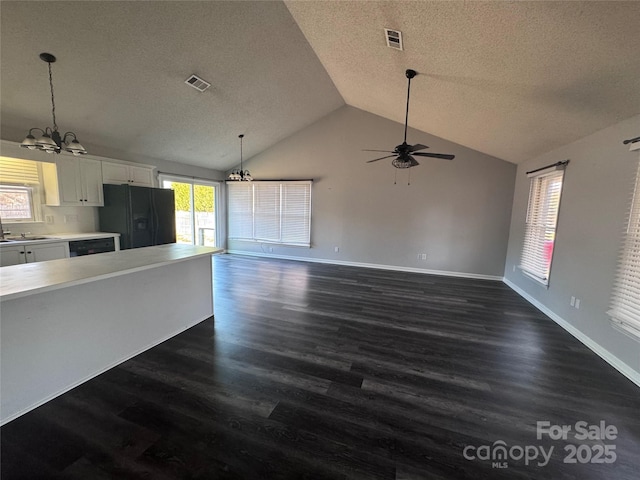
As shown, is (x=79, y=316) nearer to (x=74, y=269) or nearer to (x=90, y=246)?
(x=74, y=269)

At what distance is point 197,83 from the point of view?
3.78 metres

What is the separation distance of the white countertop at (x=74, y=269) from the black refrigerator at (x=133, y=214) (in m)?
1.99

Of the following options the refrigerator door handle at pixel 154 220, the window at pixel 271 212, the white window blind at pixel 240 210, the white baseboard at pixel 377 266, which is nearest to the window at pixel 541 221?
the white baseboard at pixel 377 266

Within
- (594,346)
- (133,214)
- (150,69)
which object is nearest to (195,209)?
(133,214)

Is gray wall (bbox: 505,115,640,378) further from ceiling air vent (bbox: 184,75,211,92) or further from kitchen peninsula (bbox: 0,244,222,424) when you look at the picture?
ceiling air vent (bbox: 184,75,211,92)

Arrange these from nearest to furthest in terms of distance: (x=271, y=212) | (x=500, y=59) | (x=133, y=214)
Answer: (x=500, y=59), (x=133, y=214), (x=271, y=212)

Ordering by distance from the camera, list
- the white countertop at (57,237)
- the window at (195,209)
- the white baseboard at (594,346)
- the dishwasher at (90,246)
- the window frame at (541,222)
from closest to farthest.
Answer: the white baseboard at (594,346), the white countertop at (57,237), the window frame at (541,222), the dishwasher at (90,246), the window at (195,209)

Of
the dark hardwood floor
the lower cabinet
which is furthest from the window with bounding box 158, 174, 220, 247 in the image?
the dark hardwood floor

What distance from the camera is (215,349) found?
2686 mm

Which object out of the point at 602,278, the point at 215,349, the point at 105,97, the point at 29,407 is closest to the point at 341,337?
the point at 215,349

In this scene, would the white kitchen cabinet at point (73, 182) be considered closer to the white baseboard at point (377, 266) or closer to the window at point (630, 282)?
the white baseboard at point (377, 266)

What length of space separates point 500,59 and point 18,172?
6.09m

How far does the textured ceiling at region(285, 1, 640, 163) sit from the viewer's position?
1.86 meters

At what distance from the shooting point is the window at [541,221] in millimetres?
3881
